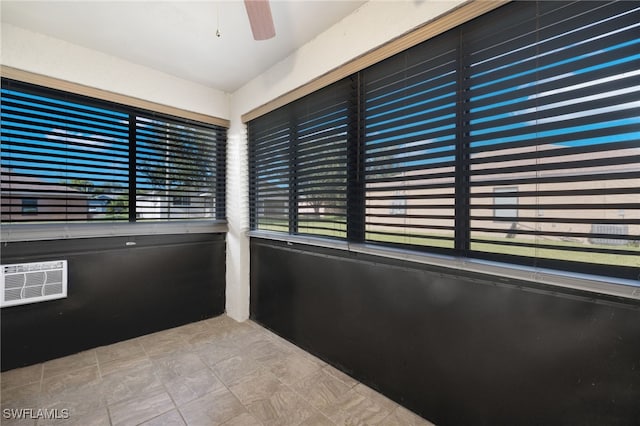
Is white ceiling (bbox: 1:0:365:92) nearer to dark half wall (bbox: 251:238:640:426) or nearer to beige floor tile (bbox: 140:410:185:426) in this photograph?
dark half wall (bbox: 251:238:640:426)

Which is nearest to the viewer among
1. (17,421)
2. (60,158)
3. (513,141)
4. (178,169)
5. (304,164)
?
(513,141)

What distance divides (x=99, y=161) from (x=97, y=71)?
2.42 ft

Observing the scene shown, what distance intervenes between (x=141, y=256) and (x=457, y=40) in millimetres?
2965

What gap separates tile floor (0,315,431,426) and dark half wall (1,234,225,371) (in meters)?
0.15

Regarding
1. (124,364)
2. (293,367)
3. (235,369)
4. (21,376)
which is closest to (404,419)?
(293,367)

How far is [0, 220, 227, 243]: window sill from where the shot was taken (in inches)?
77.8

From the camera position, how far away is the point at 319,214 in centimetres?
215

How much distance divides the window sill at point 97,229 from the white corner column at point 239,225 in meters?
0.26

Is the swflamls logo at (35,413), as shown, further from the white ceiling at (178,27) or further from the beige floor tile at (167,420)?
the white ceiling at (178,27)

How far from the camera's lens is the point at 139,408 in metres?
1.61

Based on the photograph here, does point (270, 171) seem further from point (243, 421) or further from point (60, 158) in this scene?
point (243, 421)

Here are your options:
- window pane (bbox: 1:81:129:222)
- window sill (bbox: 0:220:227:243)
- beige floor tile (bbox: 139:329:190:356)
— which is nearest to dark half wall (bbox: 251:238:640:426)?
beige floor tile (bbox: 139:329:190:356)

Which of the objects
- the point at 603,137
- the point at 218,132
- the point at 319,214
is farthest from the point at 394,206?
the point at 218,132

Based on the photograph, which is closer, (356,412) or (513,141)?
(513,141)
